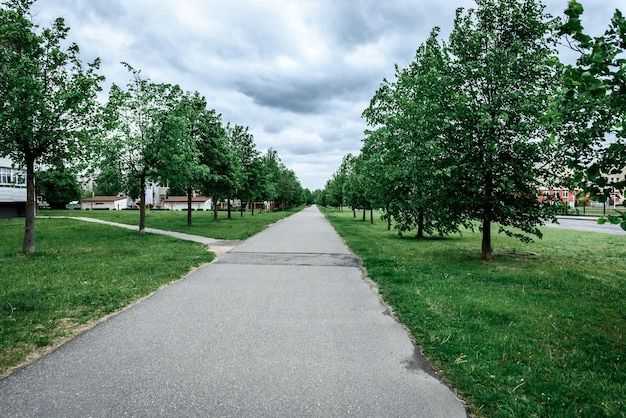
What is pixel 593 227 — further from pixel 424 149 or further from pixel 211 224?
pixel 211 224

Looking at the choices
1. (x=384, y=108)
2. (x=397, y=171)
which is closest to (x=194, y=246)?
(x=397, y=171)

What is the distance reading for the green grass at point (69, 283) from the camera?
4.80 meters

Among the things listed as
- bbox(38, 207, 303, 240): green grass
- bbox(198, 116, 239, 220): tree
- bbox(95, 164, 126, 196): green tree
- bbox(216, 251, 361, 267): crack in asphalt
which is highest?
bbox(198, 116, 239, 220): tree

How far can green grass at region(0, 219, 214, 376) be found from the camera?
4.80 meters

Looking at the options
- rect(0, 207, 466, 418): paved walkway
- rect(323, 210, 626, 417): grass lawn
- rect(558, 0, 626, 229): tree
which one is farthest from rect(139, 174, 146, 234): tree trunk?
rect(558, 0, 626, 229): tree

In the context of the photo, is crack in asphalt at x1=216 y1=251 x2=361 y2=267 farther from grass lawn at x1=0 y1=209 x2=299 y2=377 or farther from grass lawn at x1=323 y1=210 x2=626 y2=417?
grass lawn at x1=323 y1=210 x2=626 y2=417

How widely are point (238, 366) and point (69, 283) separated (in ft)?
18.8

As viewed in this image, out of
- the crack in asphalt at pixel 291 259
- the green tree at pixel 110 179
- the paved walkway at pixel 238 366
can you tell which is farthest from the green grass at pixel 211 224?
the paved walkway at pixel 238 366

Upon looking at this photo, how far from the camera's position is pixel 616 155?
4.43 metres

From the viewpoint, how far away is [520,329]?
16.8 feet

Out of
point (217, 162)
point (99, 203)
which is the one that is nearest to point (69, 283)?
point (217, 162)

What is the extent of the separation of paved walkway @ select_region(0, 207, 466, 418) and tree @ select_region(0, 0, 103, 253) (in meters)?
8.25

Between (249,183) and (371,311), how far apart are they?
3478 cm

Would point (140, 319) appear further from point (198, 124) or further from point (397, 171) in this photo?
point (198, 124)
